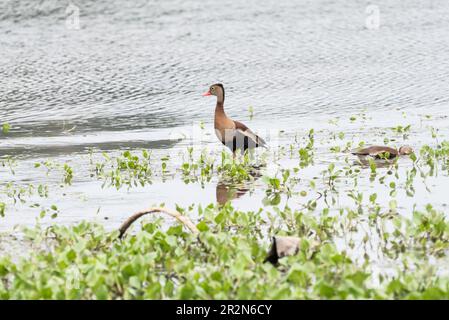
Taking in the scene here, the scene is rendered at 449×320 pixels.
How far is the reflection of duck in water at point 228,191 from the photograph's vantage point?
10.7m

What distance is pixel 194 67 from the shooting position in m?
22.2

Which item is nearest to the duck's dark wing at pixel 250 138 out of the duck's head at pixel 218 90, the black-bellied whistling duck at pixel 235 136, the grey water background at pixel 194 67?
the black-bellied whistling duck at pixel 235 136

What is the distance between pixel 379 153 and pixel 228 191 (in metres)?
2.17

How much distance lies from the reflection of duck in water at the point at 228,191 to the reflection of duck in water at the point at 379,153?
69.1 inches

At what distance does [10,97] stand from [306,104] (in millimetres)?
5239

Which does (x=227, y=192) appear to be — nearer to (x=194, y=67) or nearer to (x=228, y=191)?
(x=228, y=191)

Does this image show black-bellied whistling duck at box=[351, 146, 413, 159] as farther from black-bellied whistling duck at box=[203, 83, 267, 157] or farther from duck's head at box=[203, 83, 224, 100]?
duck's head at box=[203, 83, 224, 100]

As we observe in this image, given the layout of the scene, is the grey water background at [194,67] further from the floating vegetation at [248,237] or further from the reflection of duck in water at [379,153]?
the reflection of duck in water at [379,153]

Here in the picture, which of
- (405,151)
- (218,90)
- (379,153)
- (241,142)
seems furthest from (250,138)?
(405,151)

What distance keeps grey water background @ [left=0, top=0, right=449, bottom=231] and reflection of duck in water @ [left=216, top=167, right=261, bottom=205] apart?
14 cm

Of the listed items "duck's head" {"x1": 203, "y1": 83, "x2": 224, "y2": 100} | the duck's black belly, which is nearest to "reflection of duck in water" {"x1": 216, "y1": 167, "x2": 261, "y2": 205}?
the duck's black belly

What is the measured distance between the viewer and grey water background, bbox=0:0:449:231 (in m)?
16.0

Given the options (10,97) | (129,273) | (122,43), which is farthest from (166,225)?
(122,43)

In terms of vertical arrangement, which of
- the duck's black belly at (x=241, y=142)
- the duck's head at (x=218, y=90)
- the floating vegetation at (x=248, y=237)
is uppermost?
the duck's head at (x=218, y=90)
